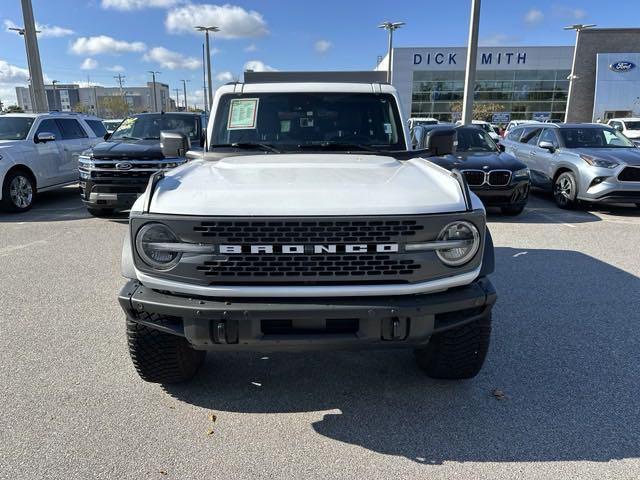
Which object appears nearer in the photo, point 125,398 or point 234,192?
point 234,192

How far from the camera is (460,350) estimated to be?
9.67ft

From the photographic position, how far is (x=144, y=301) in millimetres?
2506

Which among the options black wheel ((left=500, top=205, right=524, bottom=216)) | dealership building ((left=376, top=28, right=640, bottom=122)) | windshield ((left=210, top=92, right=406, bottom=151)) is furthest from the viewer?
dealership building ((left=376, top=28, right=640, bottom=122))

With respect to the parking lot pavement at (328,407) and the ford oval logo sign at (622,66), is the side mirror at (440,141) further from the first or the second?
the ford oval logo sign at (622,66)

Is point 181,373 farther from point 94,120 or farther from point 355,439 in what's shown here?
point 94,120

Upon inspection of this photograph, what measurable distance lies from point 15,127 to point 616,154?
12.0 meters

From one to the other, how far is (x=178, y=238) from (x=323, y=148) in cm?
176

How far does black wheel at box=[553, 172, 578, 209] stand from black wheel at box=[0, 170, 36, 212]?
1071 cm

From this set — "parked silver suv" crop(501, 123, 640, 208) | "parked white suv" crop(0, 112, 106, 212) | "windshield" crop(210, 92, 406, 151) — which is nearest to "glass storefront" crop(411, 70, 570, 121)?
"parked silver suv" crop(501, 123, 640, 208)

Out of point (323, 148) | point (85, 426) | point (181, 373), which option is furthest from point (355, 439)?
point (323, 148)

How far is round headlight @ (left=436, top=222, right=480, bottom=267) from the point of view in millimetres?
2551

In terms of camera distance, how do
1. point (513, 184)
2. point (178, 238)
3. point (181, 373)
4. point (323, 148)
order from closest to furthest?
point (178, 238), point (181, 373), point (323, 148), point (513, 184)

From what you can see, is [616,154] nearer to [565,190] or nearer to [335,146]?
[565,190]

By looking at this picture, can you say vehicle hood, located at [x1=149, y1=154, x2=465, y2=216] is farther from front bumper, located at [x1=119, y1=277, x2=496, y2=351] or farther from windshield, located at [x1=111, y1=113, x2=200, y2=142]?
windshield, located at [x1=111, y1=113, x2=200, y2=142]
